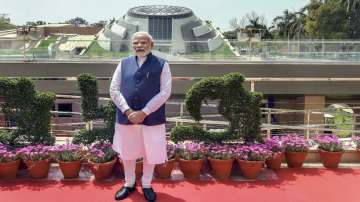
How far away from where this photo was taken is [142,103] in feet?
12.5

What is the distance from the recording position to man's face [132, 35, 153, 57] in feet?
12.4

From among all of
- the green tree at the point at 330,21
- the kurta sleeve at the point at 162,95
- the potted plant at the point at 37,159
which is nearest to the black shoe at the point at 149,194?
the kurta sleeve at the point at 162,95

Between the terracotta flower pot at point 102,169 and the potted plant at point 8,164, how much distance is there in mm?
796

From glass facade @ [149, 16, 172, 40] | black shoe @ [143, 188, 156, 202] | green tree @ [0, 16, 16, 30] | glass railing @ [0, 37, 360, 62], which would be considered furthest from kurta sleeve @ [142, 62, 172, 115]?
green tree @ [0, 16, 16, 30]

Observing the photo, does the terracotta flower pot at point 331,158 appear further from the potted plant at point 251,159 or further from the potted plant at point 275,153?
the potted plant at point 251,159

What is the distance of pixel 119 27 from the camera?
30.2 m

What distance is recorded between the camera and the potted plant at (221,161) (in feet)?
14.7

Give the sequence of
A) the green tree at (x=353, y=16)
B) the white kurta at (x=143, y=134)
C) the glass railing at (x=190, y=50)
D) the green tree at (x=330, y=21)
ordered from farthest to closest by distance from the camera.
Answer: the green tree at (x=353, y=16) → the green tree at (x=330, y=21) → the glass railing at (x=190, y=50) → the white kurta at (x=143, y=134)

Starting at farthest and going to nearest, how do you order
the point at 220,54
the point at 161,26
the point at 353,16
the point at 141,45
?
the point at 353,16
the point at 161,26
the point at 220,54
the point at 141,45

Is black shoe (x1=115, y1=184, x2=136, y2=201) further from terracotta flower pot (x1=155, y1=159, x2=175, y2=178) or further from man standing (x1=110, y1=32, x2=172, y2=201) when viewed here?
terracotta flower pot (x1=155, y1=159, x2=175, y2=178)

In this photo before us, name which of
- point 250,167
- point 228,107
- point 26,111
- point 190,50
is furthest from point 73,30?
point 250,167

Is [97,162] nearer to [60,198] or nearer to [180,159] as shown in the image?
[60,198]

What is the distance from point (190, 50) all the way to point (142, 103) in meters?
14.0

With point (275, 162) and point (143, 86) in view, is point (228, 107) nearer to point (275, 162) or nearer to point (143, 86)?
point (275, 162)
